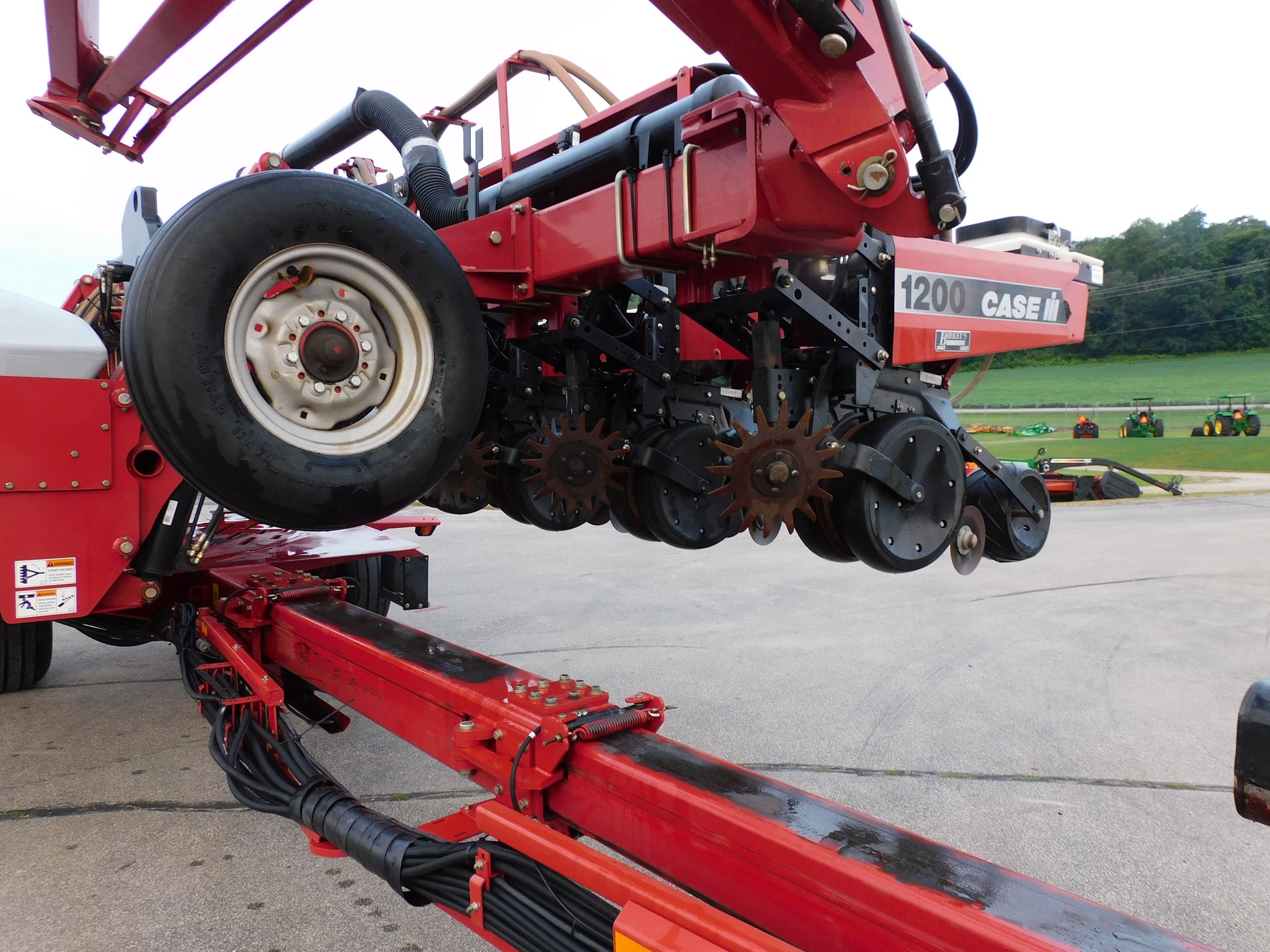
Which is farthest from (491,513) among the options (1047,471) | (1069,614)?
(1047,471)

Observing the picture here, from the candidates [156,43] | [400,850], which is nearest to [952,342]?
[400,850]

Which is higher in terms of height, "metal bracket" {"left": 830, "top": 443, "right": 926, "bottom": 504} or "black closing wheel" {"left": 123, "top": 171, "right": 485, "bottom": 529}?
"black closing wheel" {"left": 123, "top": 171, "right": 485, "bottom": 529}

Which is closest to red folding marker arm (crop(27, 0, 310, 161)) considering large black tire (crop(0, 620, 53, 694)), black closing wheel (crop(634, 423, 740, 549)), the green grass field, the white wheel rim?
the white wheel rim

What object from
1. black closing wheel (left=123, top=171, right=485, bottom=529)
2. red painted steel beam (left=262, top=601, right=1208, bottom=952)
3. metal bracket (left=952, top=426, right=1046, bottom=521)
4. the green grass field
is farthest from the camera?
the green grass field

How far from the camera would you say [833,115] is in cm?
191

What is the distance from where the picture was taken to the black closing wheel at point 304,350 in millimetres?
1907

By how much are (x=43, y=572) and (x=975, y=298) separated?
3223mm

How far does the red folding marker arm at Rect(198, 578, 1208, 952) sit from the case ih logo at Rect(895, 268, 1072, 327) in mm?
1657

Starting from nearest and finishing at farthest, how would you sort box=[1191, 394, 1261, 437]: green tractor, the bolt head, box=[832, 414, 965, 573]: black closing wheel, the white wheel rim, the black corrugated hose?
the bolt head
the white wheel rim
box=[832, 414, 965, 573]: black closing wheel
the black corrugated hose
box=[1191, 394, 1261, 437]: green tractor

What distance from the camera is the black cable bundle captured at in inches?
60.9

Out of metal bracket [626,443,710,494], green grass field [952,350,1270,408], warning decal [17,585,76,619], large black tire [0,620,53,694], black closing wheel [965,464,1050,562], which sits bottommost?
large black tire [0,620,53,694]

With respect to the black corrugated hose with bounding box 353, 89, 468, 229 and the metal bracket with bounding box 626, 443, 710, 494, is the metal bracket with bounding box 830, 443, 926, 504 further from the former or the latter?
the black corrugated hose with bounding box 353, 89, 468, 229

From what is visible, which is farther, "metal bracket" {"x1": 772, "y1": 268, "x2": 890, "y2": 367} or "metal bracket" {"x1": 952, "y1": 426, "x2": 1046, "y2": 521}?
"metal bracket" {"x1": 952, "y1": 426, "x2": 1046, "y2": 521}

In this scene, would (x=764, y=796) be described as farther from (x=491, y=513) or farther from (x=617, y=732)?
(x=491, y=513)
